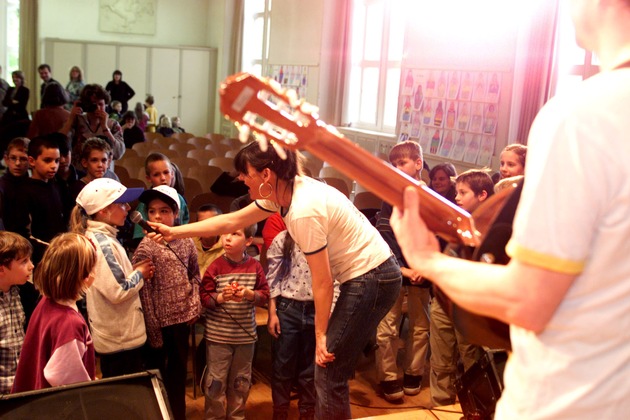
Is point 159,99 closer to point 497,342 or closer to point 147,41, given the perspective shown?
point 147,41

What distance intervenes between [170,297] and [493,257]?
2.41 m

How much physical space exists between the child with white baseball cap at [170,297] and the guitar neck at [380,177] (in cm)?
217

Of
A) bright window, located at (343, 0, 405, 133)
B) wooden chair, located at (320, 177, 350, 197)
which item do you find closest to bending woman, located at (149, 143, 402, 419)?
wooden chair, located at (320, 177, 350, 197)

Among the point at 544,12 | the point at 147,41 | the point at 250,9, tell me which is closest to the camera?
the point at 544,12

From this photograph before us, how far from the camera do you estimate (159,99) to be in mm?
14992

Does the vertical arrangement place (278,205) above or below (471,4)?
below

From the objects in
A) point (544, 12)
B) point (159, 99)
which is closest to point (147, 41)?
point (159, 99)

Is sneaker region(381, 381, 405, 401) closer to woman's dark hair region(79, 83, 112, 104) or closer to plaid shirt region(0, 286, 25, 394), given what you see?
plaid shirt region(0, 286, 25, 394)

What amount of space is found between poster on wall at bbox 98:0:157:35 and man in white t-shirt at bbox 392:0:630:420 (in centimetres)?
1531

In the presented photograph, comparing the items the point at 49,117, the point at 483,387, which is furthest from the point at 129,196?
the point at 49,117

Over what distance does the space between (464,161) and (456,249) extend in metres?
6.51

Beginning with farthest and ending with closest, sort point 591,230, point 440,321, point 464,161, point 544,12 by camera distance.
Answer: point 464,161
point 544,12
point 440,321
point 591,230

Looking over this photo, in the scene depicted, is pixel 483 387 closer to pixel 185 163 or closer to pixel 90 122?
pixel 90 122

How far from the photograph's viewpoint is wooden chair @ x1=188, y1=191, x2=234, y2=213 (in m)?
5.18
